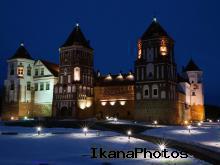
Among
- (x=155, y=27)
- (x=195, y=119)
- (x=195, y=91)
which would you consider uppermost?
(x=155, y=27)

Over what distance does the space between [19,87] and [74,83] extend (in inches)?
473

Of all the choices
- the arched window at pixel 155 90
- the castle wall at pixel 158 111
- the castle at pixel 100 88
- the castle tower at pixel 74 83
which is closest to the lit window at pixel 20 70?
the castle at pixel 100 88

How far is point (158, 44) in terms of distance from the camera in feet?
181

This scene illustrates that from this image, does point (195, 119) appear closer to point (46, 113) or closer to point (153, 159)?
point (46, 113)

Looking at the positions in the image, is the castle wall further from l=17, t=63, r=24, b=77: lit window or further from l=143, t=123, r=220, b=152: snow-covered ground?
l=17, t=63, r=24, b=77: lit window

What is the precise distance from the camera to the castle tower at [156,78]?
53.6 meters

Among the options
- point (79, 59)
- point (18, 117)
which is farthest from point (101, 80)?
point (18, 117)

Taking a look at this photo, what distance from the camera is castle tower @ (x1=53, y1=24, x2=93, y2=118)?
5922 centimetres

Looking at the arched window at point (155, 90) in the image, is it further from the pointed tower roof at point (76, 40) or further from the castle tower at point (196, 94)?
the castle tower at point (196, 94)

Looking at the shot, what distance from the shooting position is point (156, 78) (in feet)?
180

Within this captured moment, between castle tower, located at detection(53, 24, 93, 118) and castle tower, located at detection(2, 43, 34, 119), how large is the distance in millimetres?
6902

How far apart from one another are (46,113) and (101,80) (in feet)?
43.1

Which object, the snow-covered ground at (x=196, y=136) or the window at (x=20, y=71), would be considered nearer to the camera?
the snow-covered ground at (x=196, y=136)

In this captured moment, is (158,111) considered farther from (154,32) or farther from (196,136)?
(196,136)
